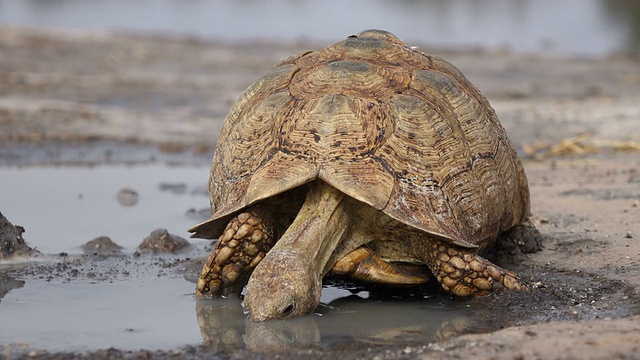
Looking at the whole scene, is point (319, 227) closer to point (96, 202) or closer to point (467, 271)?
point (467, 271)

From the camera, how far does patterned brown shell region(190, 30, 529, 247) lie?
567cm

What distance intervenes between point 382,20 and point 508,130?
15724 millimetres

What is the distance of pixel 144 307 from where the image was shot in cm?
587

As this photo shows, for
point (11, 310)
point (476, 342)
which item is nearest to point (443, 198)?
point (476, 342)

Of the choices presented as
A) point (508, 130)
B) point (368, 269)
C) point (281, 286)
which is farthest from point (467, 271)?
point (508, 130)

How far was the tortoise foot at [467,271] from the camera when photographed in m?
5.79

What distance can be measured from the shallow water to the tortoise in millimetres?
163

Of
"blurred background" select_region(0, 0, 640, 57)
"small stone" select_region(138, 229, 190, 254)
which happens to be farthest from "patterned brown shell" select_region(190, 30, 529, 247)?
"blurred background" select_region(0, 0, 640, 57)

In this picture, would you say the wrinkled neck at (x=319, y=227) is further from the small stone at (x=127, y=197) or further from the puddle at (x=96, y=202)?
the small stone at (x=127, y=197)

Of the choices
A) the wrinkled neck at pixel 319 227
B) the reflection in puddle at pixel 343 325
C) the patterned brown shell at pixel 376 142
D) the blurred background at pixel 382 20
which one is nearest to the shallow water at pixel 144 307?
the reflection in puddle at pixel 343 325

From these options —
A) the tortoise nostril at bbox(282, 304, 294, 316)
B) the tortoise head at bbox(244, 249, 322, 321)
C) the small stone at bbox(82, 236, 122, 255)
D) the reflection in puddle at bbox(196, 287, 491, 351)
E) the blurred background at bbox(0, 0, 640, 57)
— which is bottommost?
the reflection in puddle at bbox(196, 287, 491, 351)

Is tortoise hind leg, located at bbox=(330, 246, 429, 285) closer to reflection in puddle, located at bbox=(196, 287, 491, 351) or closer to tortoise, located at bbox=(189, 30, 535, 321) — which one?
tortoise, located at bbox=(189, 30, 535, 321)

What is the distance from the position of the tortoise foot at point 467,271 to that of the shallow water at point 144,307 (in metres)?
0.15

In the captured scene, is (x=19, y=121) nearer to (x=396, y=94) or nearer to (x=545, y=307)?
(x=396, y=94)
